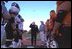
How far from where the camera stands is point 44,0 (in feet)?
13.0

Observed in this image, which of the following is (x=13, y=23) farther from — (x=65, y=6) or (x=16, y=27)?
(x=65, y=6)

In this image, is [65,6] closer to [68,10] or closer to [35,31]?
[68,10]

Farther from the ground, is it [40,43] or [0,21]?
[0,21]

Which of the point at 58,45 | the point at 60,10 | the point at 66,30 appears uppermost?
the point at 60,10

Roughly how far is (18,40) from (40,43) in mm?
397

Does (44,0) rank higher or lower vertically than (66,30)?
higher

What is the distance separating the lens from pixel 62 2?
12.7 ft

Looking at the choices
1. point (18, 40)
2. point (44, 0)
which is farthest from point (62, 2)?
point (18, 40)

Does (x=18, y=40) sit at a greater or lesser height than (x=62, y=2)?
lesser

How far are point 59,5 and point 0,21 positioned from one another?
1.08 meters

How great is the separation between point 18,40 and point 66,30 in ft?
2.85

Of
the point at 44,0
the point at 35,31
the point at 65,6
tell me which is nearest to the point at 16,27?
the point at 35,31

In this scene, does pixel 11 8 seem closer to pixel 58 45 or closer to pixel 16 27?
pixel 16 27

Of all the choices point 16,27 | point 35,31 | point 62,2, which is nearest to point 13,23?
point 16,27
